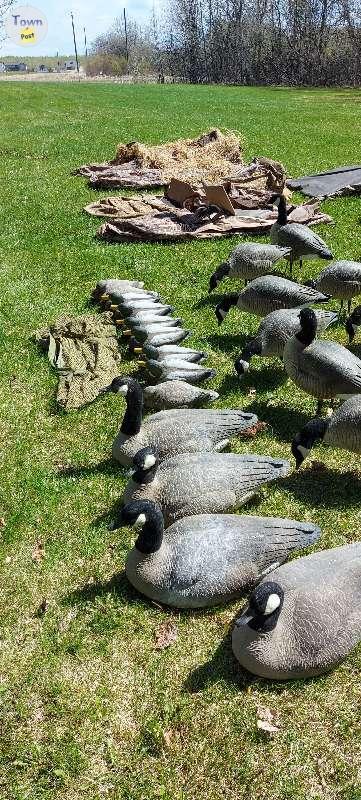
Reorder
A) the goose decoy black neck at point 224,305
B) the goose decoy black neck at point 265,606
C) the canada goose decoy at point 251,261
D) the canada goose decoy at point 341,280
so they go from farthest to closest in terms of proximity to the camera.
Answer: the canada goose decoy at point 251,261, the goose decoy black neck at point 224,305, the canada goose decoy at point 341,280, the goose decoy black neck at point 265,606

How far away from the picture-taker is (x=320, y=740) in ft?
12.6

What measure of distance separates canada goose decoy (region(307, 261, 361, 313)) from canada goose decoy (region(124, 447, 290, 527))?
3.77m

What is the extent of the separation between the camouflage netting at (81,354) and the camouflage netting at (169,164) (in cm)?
794

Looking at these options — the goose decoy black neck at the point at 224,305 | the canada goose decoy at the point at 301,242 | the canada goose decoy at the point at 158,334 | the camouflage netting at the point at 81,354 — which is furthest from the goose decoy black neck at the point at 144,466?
the canada goose decoy at the point at 301,242

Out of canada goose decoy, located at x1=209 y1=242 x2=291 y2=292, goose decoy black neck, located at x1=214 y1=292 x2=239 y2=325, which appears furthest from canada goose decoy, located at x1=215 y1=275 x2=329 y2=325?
canada goose decoy, located at x1=209 y1=242 x2=291 y2=292

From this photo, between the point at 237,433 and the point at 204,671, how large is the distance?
2.37 metres

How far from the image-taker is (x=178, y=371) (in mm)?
7133

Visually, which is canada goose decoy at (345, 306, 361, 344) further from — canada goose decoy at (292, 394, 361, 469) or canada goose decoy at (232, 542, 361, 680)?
canada goose decoy at (232, 542, 361, 680)

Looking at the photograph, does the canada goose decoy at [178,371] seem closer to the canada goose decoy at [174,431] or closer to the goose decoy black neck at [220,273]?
the canada goose decoy at [174,431]

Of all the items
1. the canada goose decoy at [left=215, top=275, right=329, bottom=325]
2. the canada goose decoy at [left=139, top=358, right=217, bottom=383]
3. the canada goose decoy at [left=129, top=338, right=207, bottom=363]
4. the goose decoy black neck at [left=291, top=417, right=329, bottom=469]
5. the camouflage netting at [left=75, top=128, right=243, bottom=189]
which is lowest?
the goose decoy black neck at [left=291, top=417, right=329, bottom=469]

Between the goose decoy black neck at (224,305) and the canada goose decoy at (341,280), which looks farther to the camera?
the goose decoy black neck at (224,305)

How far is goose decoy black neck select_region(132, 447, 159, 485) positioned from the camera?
5.10 meters

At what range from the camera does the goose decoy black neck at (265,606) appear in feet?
12.9

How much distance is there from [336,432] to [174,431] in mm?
1425
